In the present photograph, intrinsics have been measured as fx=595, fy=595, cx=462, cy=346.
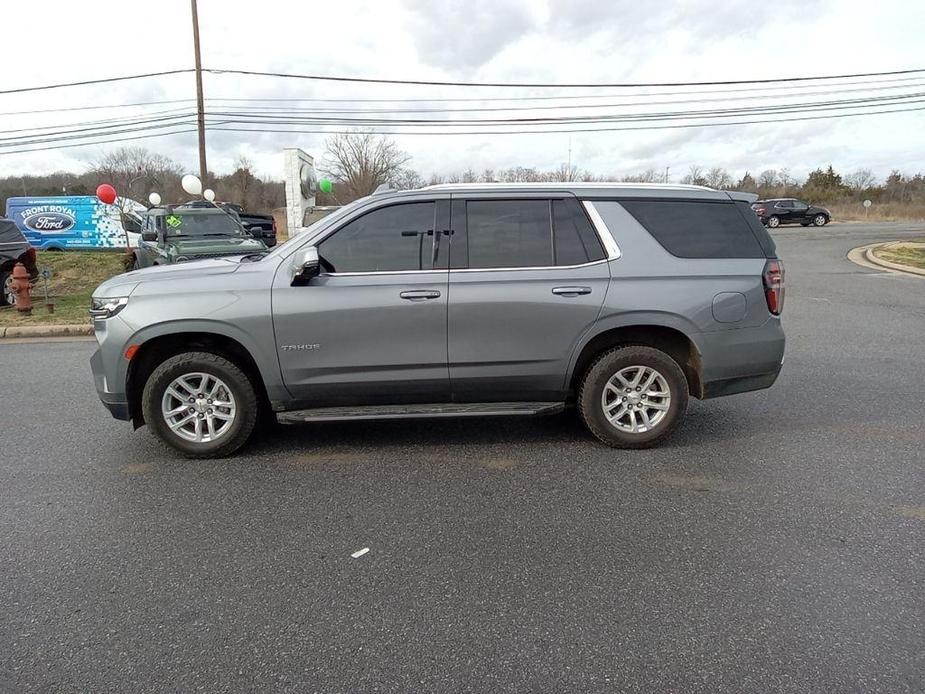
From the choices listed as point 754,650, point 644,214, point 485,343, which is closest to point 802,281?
point 644,214

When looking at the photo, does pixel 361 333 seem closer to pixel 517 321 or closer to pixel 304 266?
pixel 304 266

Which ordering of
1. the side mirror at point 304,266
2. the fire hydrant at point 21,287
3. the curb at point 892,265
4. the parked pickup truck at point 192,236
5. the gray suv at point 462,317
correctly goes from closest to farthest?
the side mirror at point 304,266 < the gray suv at point 462,317 < the fire hydrant at point 21,287 < the parked pickup truck at point 192,236 < the curb at point 892,265

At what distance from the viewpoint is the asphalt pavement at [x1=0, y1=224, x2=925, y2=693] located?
90.1 inches

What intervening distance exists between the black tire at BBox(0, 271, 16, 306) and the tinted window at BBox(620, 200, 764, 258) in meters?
→ 12.0

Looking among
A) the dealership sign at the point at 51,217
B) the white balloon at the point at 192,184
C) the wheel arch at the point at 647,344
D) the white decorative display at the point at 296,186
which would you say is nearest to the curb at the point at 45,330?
the wheel arch at the point at 647,344

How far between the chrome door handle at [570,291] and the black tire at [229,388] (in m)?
2.28

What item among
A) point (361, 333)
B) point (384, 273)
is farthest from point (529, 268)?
point (361, 333)

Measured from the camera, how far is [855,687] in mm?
2143

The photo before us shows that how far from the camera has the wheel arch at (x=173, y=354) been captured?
13.8ft

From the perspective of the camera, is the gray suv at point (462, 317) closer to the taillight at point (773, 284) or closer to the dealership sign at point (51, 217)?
the taillight at point (773, 284)

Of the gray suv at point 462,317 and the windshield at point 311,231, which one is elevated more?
the windshield at point 311,231

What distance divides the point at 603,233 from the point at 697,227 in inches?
28.7

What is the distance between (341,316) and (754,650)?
2.97 m

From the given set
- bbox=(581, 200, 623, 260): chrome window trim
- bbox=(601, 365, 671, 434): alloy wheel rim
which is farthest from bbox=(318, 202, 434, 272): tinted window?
bbox=(601, 365, 671, 434): alloy wheel rim
